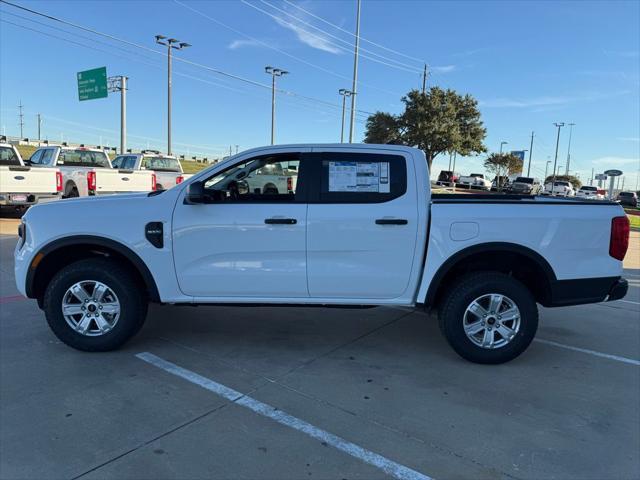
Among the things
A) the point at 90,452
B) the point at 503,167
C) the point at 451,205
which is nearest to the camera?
the point at 90,452

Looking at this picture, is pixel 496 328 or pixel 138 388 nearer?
pixel 138 388

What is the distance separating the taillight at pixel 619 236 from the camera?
4.18 meters

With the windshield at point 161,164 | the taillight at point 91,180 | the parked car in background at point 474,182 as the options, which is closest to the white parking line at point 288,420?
the taillight at point 91,180

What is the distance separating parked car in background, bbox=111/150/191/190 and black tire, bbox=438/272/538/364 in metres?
13.0

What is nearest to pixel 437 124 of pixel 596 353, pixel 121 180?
pixel 121 180

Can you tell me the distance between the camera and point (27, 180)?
41.6 feet

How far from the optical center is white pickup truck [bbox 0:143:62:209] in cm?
1240

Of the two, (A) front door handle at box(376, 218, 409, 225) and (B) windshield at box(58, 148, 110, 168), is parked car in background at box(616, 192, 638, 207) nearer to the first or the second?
(B) windshield at box(58, 148, 110, 168)

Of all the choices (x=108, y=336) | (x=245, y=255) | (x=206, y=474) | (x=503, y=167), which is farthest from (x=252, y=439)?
(x=503, y=167)

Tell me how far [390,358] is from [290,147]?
2.09 m

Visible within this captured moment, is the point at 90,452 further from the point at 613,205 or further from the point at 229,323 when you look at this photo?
the point at 613,205

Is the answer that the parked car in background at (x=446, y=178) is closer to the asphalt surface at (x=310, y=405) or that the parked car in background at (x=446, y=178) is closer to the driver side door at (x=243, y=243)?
the asphalt surface at (x=310, y=405)

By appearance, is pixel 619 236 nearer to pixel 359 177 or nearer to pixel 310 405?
pixel 359 177

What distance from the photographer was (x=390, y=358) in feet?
14.5
